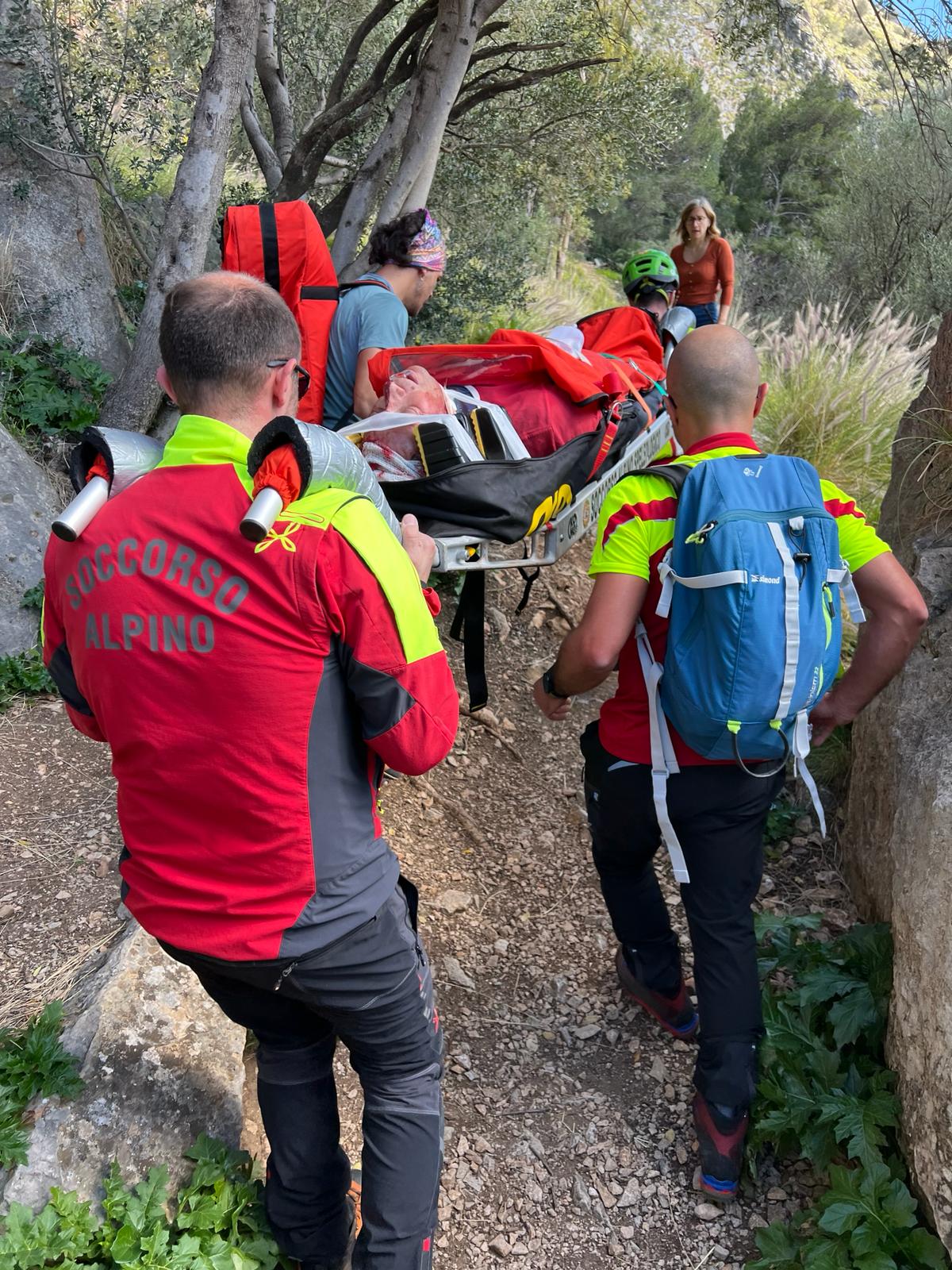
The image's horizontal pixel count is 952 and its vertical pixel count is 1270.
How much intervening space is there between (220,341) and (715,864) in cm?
170

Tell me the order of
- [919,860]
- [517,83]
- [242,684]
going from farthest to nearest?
[517,83]
[919,860]
[242,684]

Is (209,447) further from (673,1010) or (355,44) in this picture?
(355,44)

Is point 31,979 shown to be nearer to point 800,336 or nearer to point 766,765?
point 766,765

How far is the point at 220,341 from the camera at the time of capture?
1.62m

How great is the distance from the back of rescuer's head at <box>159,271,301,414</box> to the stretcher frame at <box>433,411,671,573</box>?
983mm

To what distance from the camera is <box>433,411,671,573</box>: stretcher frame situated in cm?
291

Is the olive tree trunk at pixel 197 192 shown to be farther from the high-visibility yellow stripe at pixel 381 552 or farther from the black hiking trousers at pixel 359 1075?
the black hiking trousers at pixel 359 1075

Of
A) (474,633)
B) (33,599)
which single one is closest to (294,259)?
(474,633)

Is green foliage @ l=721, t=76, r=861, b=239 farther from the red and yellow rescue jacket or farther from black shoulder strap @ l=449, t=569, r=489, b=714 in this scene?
the red and yellow rescue jacket

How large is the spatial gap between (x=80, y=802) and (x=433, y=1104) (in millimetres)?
2096

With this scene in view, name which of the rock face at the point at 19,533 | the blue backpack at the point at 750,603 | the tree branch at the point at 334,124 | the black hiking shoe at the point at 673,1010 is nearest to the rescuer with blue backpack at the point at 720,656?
the blue backpack at the point at 750,603

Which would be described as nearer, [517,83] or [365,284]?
[365,284]

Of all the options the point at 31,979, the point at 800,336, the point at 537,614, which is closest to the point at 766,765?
the point at 31,979

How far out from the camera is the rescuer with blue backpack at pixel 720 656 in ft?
6.88
